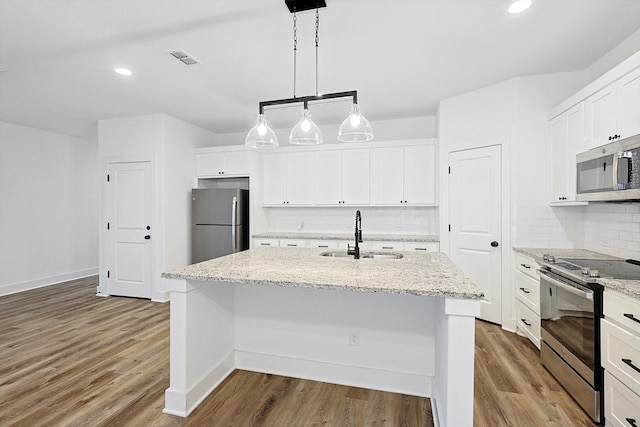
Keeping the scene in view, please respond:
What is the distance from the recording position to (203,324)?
6.83 feet

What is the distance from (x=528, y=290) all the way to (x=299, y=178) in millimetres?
3187

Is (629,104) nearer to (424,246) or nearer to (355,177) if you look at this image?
(424,246)

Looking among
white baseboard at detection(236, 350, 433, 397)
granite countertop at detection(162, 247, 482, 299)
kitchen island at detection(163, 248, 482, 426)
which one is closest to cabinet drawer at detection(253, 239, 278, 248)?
kitchen island at detection(163, 248, 482, 426)

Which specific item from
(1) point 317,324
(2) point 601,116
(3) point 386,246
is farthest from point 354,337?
(2) point 601,116

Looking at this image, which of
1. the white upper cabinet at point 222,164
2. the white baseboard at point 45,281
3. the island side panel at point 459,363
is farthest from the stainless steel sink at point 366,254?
the white baseboard at point 45,281

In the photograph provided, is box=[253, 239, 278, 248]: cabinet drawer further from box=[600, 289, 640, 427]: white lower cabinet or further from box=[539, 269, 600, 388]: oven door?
box=[600, 289, 640, 427]: white lower cabinet

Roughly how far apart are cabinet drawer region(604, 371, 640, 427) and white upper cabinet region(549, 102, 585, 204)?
5.18 feet

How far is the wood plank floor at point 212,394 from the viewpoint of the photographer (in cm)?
189

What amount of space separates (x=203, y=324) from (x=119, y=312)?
2528 millimetres

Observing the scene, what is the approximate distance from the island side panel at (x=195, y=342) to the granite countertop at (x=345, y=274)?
0.58ft

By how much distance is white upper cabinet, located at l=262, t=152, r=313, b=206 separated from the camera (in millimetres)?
4719

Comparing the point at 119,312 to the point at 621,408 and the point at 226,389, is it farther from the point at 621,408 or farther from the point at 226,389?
the point at 621,408

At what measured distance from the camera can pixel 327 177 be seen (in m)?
4.62

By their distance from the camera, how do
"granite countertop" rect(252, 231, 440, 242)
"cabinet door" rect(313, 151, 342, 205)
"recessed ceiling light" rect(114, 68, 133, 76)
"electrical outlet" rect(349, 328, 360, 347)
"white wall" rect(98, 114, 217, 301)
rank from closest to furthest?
1. "electrical outlet" rect(349, 328, 360, 347)
2. "recessed ceiling light" rect(114, 68, 133, 76)
3. "granite countertop" rect(252, 231, 440, 242)
4. "white wall" rect(98, 114, 217, 301)
5. "cabinet door" rect(313, 151, 342, 205)
